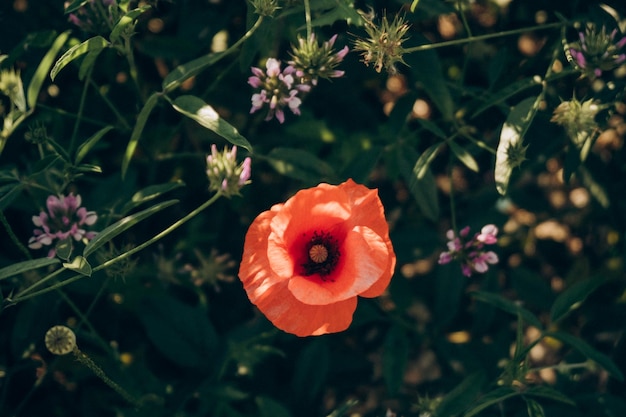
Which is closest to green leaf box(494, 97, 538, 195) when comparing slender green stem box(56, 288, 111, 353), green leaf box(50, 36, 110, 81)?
green leaf box(50, 36, 110, 81)

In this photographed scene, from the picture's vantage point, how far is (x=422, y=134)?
6.53 feet

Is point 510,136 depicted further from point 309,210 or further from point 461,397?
point 461,397

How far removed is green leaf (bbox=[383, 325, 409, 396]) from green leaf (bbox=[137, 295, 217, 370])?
1.38 feet

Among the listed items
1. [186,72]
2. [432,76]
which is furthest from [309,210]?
[432,76]

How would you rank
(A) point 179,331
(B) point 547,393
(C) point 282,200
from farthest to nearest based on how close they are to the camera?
(C) point 282,200 < (A) point 179,331 < (B) point 547,393

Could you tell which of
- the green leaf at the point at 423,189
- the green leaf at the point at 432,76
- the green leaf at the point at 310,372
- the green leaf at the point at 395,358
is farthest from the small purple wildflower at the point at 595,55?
the green leaf at the point at 310,372

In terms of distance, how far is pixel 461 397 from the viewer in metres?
1.55

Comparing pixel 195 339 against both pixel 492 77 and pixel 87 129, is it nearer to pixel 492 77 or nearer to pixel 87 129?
pixel 87 129

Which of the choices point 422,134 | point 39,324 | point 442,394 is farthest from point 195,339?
point 422,134

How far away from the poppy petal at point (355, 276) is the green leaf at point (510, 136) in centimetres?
26

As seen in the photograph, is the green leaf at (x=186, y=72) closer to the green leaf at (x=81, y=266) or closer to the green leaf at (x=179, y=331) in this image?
the green leaf at (x=81, y=266)

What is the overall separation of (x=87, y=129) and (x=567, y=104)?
112 centimetres

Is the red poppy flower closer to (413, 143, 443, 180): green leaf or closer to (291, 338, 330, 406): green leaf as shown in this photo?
(413, 143, 443, 180): green leaf

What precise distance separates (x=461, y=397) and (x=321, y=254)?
1.58 ft
